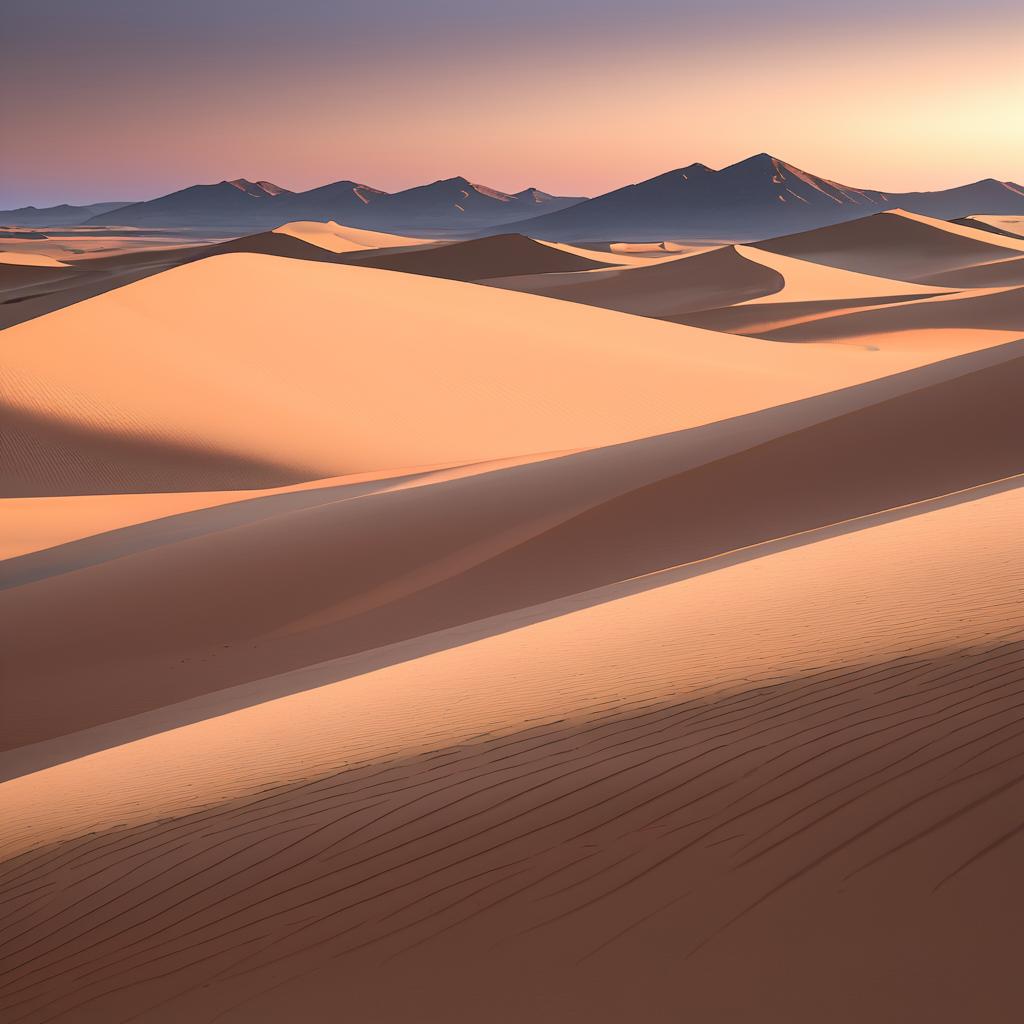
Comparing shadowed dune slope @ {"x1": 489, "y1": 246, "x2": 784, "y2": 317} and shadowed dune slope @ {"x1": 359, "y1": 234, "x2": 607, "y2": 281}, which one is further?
shadowed dune slope @ {"x1": 359, "y1": 234, "x2": 607, "y2": 281}

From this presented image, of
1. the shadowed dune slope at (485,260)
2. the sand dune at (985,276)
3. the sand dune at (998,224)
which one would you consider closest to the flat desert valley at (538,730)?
the sand dune at (985,276)

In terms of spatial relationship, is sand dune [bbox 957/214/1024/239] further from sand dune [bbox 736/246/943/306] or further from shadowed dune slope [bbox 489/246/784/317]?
shadowed dune slope [bbox 489/246/784/317]

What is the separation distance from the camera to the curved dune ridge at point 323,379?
1938 cm

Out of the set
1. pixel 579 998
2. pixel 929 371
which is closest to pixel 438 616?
pixel 579 998

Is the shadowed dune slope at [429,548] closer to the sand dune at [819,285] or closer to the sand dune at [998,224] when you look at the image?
the sand dune at [819,285]

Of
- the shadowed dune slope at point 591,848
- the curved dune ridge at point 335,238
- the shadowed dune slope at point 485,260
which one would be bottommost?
the shadowed dune slope at point 591,848

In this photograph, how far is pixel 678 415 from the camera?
23188 mm

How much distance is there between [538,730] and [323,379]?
64.9 ft

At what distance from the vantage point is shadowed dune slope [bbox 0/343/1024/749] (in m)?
9.03

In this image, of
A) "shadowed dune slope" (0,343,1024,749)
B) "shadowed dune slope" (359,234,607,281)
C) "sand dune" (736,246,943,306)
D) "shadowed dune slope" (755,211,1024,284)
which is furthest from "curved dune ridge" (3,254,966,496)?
"shadowed dune slope" (755,211,1024,284)

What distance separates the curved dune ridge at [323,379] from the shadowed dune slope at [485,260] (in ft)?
148

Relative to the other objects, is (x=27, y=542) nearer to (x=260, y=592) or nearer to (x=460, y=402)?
(x=260, y=592)

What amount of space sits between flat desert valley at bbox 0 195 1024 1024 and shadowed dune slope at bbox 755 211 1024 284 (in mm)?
68523

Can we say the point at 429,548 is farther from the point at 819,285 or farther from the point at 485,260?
the point at 485,260
